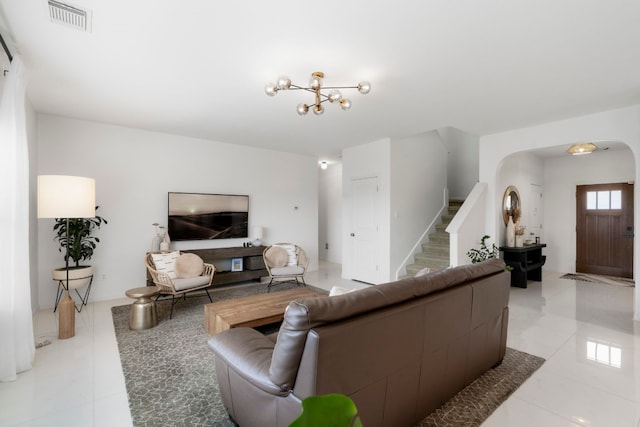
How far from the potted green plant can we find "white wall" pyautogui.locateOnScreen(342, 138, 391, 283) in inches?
158

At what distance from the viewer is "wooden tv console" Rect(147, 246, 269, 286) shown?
489 centimetres

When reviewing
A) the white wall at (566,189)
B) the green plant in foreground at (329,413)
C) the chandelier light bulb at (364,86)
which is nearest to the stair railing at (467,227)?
the chandelier light bulb at (364,86)

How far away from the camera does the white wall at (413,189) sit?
5.21 m

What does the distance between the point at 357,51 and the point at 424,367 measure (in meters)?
2.32

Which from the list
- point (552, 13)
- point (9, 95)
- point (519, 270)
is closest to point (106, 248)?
point (9, 95)

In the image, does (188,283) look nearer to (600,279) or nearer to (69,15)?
(69,15)

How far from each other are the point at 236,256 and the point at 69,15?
3753mm

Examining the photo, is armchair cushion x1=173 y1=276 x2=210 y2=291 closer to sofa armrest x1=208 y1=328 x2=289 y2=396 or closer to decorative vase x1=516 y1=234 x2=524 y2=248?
sofa armrest x1=208 y1=328 x2=289 y2=396

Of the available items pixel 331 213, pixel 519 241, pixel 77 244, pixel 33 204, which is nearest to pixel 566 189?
pixel 519 241

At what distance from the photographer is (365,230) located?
559 cm

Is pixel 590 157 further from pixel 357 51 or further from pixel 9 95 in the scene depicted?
pixel 9 95

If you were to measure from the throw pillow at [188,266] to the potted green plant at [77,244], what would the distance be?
100 centimetres

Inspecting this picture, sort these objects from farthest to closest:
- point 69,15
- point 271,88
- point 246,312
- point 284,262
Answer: point 284,262, point 246,312, point 271,88, point 69,15

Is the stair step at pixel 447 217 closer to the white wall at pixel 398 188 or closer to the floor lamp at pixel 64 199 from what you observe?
the white wall at pixel 398 188
